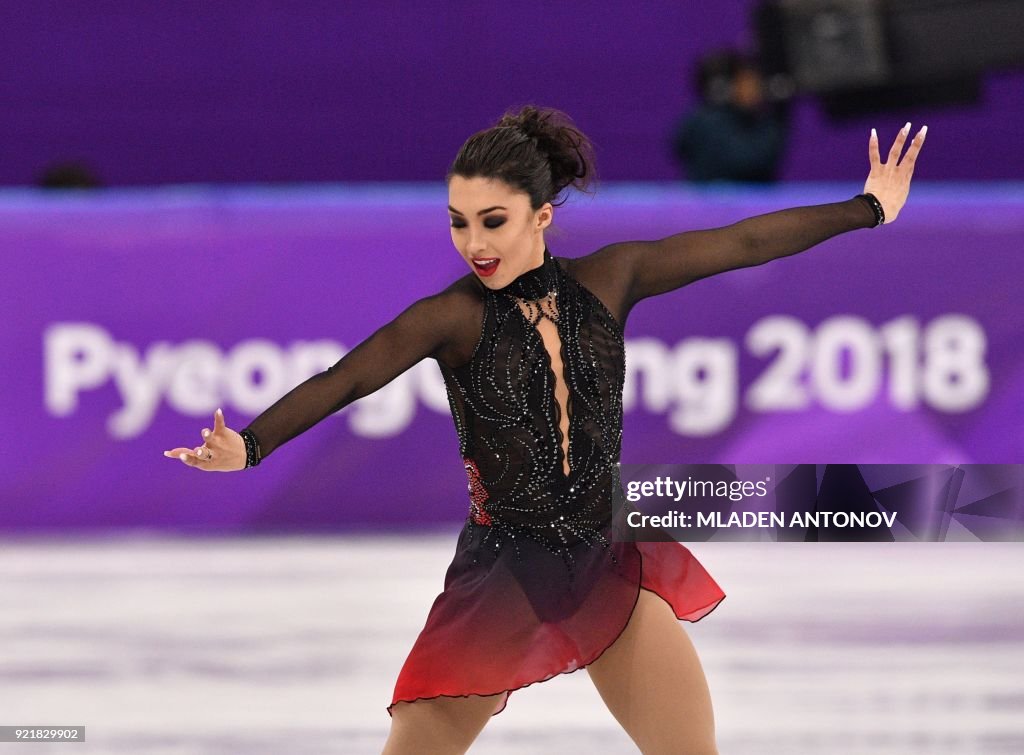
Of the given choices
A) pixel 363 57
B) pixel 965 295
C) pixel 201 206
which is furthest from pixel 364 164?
pixel 965 295

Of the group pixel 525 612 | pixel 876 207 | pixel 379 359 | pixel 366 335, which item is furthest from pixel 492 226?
pixel 366 335

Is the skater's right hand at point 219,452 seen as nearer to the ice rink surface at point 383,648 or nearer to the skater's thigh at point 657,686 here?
the skater's thigh at point 657,686

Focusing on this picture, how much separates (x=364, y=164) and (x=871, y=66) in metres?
Answer: 4.20

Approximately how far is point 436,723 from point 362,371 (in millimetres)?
642

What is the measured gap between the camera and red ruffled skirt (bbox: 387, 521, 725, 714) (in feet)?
10.8

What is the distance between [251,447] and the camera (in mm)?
3168

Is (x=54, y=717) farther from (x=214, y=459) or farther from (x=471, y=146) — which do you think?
(x=471, y=146)

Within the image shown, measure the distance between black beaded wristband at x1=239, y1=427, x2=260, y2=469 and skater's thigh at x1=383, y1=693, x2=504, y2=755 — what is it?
0.52 metres

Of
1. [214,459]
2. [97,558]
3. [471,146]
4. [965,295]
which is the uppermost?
[471,146]

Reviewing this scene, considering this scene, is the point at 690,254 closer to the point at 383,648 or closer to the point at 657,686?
the point at 657,686

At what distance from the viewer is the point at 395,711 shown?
10.8ft

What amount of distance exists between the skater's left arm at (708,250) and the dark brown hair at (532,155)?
16cm

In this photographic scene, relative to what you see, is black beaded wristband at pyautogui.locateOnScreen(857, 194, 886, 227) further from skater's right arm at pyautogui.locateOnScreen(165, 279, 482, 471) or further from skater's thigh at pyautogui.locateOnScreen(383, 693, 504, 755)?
skater's thigh at pyautogui.locateOnScreen(383, 693, 504, 755)

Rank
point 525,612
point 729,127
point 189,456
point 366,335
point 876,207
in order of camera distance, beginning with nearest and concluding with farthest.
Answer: point 189,456 → point 525,612 → point 876,207 → point 366,335 → point 729,127
